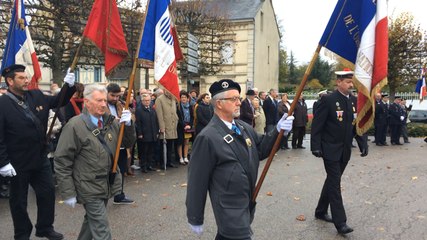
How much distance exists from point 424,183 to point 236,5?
34067 mm

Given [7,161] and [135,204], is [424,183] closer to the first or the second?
[135,204]

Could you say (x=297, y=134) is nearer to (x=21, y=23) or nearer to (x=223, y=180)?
(x=21, y=23)

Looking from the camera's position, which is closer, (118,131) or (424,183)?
(118,131)

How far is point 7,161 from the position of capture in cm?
471

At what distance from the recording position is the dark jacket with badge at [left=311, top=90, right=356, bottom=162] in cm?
578

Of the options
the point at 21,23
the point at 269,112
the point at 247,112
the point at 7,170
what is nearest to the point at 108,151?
the point at 7,170

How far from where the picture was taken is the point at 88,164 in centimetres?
420

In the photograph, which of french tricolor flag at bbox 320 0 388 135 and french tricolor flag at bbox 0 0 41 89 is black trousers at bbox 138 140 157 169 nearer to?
french tricolor flag at bbox 0 0 41 89

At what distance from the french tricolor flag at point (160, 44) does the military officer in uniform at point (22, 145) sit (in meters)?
1.16

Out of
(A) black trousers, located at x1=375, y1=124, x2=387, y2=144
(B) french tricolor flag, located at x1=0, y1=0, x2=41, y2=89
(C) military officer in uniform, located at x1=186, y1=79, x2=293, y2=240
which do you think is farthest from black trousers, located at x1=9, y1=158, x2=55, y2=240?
(A) black trousers, located at x1=375, y1=124, x2=387, y2=144

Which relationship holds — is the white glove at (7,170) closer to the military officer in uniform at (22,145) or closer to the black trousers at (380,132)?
the military officer in uniform at (22,145)

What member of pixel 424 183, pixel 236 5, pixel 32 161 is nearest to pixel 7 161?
pixel 32 161

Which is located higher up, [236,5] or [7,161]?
[236,5]

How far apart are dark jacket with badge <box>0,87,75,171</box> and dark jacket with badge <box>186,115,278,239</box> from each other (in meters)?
2.48
